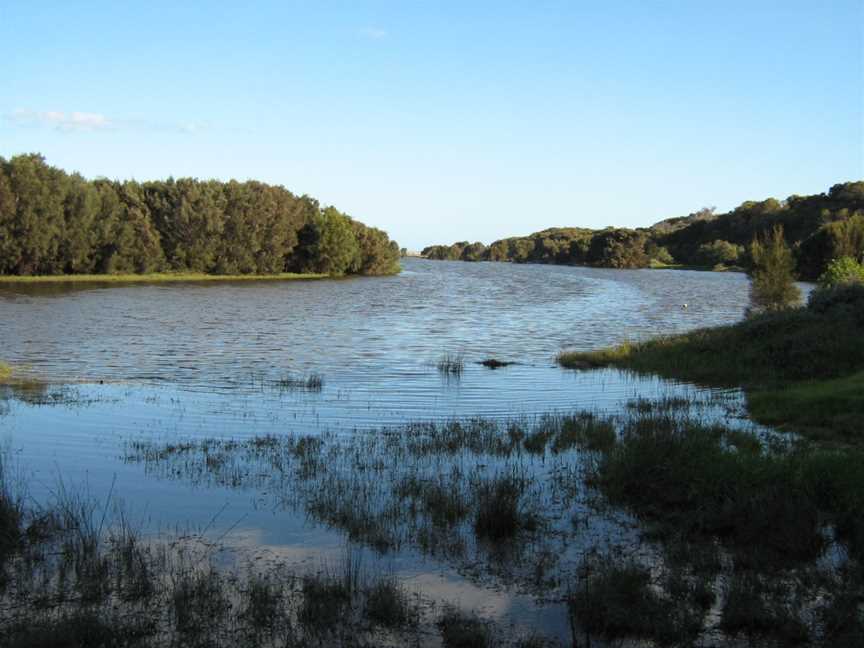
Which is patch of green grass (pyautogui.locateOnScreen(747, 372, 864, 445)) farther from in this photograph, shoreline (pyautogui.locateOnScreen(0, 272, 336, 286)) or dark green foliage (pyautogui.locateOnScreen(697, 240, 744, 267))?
dark green foliage (pyautogui.locateOnScreen(697, 240, 744, 267))

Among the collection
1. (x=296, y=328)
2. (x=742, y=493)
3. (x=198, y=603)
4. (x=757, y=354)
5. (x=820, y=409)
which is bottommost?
(x=198, y=603)

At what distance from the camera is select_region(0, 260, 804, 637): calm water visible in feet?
31.6

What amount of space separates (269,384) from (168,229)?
7800 cm

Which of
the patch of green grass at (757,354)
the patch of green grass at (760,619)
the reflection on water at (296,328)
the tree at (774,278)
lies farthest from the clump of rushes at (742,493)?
the tree at (774,278)

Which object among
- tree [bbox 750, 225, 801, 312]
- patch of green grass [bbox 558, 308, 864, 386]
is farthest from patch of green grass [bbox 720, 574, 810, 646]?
tree [bbox 750, 225, 801, 312]

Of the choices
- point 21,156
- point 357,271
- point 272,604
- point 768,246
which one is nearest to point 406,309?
point 768,246

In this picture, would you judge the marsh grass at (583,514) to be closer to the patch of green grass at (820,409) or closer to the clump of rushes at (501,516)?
the clump of rushes at (501,516)

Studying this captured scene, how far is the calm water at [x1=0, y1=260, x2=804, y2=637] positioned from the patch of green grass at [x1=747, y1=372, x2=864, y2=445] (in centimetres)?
332

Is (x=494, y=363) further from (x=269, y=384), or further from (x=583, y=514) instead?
(x=583, y=514)

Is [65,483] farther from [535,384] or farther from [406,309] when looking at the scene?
[406,309]

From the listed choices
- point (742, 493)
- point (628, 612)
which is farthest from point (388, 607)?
point (742, 493)

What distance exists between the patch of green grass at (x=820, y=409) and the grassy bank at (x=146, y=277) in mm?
74568

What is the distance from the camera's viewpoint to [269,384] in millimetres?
23453

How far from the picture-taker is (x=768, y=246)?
44.1m
